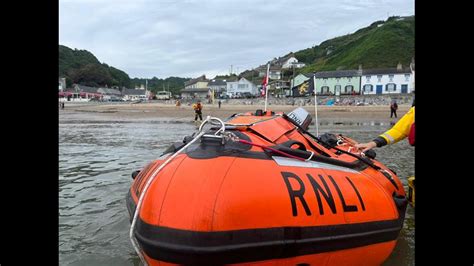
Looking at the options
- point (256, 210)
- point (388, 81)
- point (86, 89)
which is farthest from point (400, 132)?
point (86, 89)

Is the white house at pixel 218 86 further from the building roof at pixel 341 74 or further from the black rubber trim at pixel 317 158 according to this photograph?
the black rubber trim at pixel 317 158

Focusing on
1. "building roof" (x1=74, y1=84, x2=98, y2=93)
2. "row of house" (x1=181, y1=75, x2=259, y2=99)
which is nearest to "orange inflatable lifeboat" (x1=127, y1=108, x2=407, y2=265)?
"row of house" (x1=181, y1=75, x2=259, y2=99)

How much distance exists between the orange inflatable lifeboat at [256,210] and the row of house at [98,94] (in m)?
89.9

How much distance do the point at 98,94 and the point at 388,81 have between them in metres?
78.0

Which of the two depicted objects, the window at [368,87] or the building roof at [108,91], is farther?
the building roof at [108,91]

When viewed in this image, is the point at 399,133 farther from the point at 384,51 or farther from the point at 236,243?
the point at 384,51

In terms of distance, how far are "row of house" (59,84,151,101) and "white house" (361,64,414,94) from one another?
58319 millimetres

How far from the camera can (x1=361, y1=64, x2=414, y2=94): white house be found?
190 ft

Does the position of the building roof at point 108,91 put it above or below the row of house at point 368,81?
above

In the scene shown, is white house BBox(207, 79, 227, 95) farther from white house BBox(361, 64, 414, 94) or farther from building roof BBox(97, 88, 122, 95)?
white house BBox(361, 64, 414, 94)

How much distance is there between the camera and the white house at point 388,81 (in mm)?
57781

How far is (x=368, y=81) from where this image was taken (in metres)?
61.1

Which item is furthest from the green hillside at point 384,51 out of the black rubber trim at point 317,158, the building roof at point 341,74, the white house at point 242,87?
the black rubber trim at point 317,158
